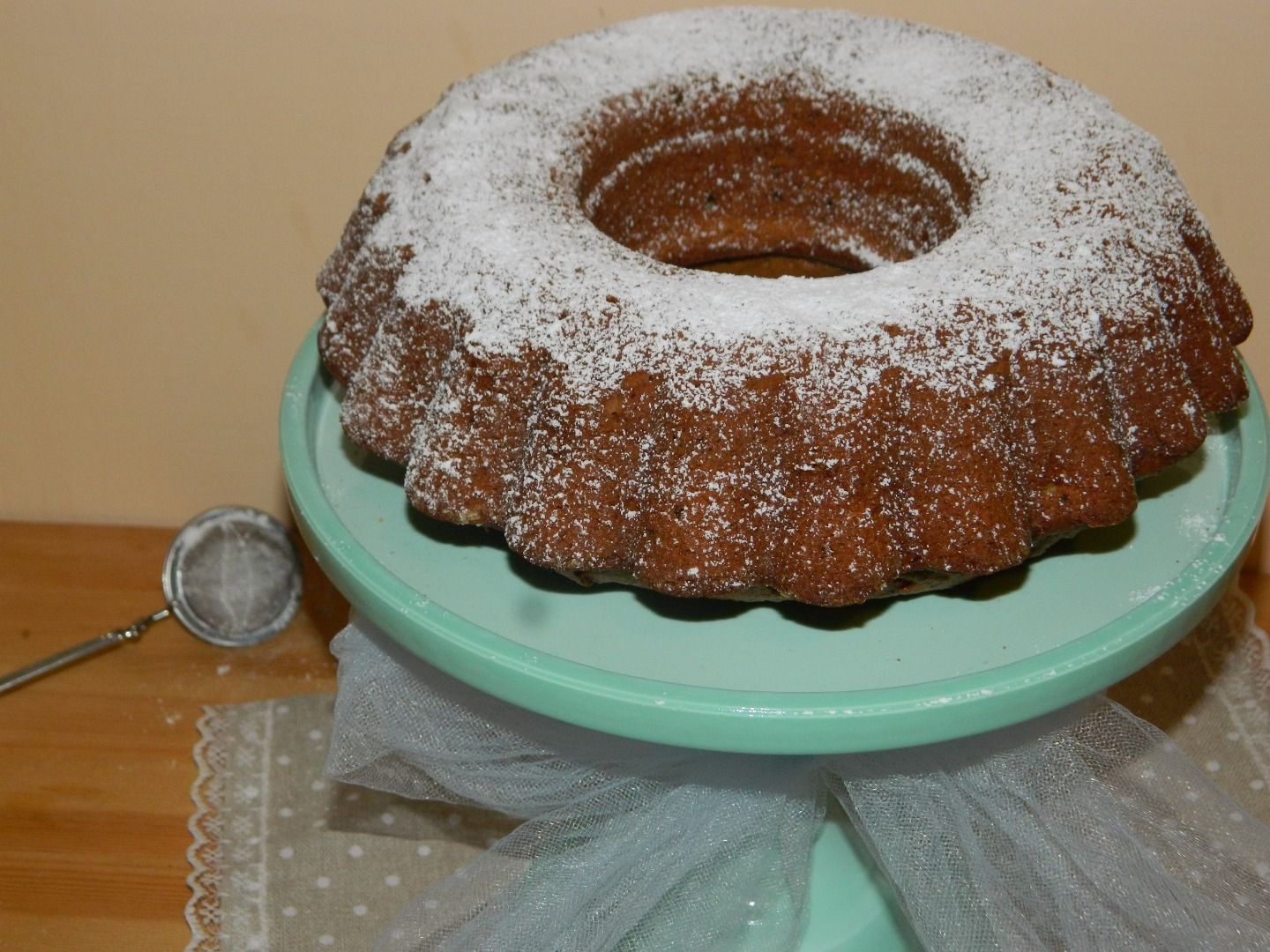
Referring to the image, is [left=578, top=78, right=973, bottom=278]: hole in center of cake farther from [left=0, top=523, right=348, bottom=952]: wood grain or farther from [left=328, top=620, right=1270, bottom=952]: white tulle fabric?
[left=0, top=523, right=348, bottom=952]: wood grain

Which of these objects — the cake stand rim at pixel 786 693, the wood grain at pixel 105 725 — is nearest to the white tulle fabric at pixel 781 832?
the cake stand rim at pixel 786 693

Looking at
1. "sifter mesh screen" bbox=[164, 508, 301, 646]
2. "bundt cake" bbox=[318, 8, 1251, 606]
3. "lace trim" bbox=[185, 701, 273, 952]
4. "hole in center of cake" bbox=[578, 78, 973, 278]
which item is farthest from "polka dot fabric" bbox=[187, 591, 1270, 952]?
"hole in center of cake" bbox=[578, 78, 973, 278]

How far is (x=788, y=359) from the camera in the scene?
0.75 m

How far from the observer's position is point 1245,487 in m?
0.88

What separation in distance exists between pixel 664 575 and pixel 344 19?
2.26 feet

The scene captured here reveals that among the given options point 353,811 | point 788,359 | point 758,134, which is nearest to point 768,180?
point 758,134

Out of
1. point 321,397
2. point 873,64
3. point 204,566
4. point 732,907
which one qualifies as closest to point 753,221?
point 873,64

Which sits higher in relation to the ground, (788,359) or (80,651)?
(788,359)

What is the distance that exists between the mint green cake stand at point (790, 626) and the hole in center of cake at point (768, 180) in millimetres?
248

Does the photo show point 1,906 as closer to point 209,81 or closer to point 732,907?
point 732,907

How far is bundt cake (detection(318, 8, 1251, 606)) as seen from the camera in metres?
0.75

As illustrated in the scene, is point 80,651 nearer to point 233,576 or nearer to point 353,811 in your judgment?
point 233,576

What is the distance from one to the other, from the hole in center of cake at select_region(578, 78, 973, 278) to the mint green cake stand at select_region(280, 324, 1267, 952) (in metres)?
0.25

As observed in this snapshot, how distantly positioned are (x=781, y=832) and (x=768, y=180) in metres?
0.49
